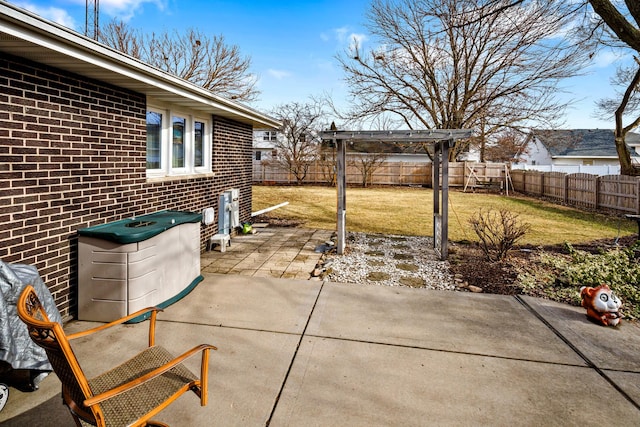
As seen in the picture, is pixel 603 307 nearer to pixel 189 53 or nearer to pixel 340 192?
pixel 340 192

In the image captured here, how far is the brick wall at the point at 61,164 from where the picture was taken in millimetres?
3252

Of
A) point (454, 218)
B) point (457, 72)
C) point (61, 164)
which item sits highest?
point (457, 72)

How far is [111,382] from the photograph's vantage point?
1982mm

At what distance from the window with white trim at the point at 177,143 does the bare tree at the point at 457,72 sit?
576 inches

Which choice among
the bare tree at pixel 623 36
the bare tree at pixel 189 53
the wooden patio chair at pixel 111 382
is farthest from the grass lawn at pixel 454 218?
the bare tree at pixel 189 53

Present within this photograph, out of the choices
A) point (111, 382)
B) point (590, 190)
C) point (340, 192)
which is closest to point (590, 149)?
point (590, 190)

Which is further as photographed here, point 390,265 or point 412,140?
point 412,140

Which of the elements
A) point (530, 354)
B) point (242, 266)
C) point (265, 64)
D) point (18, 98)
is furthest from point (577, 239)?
point (265, 64)

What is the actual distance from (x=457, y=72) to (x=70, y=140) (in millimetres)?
20298

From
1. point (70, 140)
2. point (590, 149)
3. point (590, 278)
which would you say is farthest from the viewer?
point (590, 149)

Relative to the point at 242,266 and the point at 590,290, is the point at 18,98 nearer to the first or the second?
the point at 242,266

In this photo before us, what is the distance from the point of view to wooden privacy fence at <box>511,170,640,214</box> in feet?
39.4

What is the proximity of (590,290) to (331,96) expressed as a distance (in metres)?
18.8

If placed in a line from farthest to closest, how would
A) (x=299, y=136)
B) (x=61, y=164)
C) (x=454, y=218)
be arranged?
(x=299, y=136) < (x=454, y=218) < (x=61, y=164)
